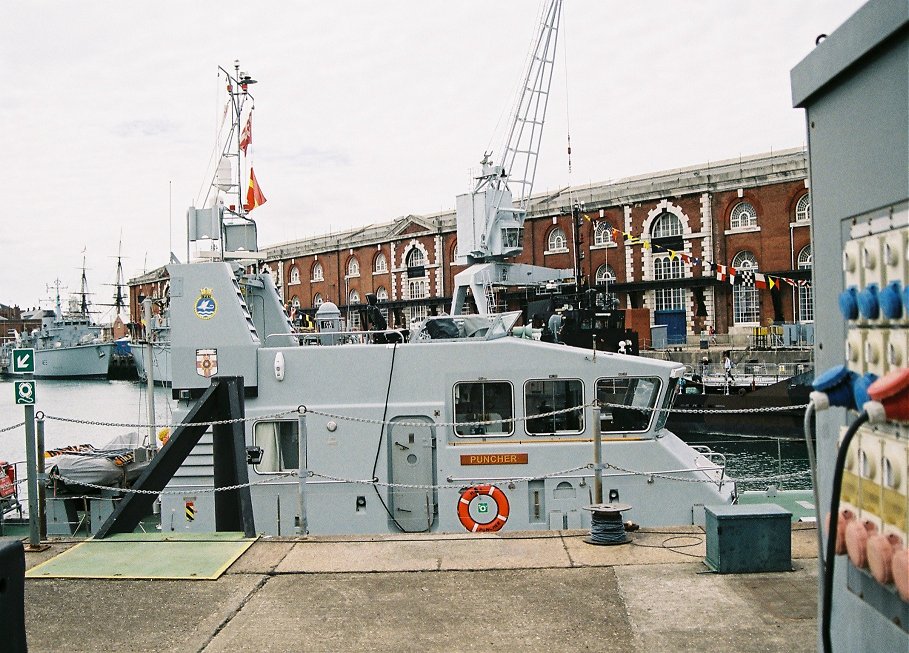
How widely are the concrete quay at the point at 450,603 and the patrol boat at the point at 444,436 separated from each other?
139 inches

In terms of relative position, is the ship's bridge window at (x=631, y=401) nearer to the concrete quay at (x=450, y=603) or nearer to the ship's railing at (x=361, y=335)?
the ship's railing at (x=361, y=335)

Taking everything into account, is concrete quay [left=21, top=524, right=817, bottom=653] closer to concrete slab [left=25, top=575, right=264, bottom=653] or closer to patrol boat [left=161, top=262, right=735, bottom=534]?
concrete slab [left=25, top=575, right=264, bottom=653]

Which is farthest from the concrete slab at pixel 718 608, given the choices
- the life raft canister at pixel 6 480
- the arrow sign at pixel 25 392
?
the life raft canister at pixel 6 480

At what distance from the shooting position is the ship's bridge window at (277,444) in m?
10.3

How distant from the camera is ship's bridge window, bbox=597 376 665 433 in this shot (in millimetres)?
10172

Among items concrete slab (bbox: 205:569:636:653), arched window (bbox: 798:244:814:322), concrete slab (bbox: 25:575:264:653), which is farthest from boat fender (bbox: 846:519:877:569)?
arched window (bbox: 798:244:814:322)

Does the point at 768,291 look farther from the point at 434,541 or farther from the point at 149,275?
the point at 149,275

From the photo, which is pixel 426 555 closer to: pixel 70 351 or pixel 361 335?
pixel 361 335

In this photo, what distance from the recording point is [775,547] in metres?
5.52

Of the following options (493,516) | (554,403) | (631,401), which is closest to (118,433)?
(493,516)

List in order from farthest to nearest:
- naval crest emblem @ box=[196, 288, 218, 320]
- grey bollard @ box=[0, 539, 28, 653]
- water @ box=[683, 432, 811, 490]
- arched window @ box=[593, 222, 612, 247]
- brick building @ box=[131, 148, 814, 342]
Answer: arched window @ box=[593, 222, 612, 247] < brick building @ box=[131, 148, 814, 342] < water @ box=[683, 432, 811, 490] < naval crest emblem @ box=[196, 288, 218, 320] < grey bollard @ box=[0, 539, 28, 653]

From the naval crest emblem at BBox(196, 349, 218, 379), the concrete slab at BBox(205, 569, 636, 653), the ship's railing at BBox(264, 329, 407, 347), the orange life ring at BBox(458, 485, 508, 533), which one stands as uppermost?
the ship's railing at BBox(264, 329, 407, 347)

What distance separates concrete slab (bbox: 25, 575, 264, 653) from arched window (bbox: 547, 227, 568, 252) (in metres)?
50.3

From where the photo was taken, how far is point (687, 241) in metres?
49.3
